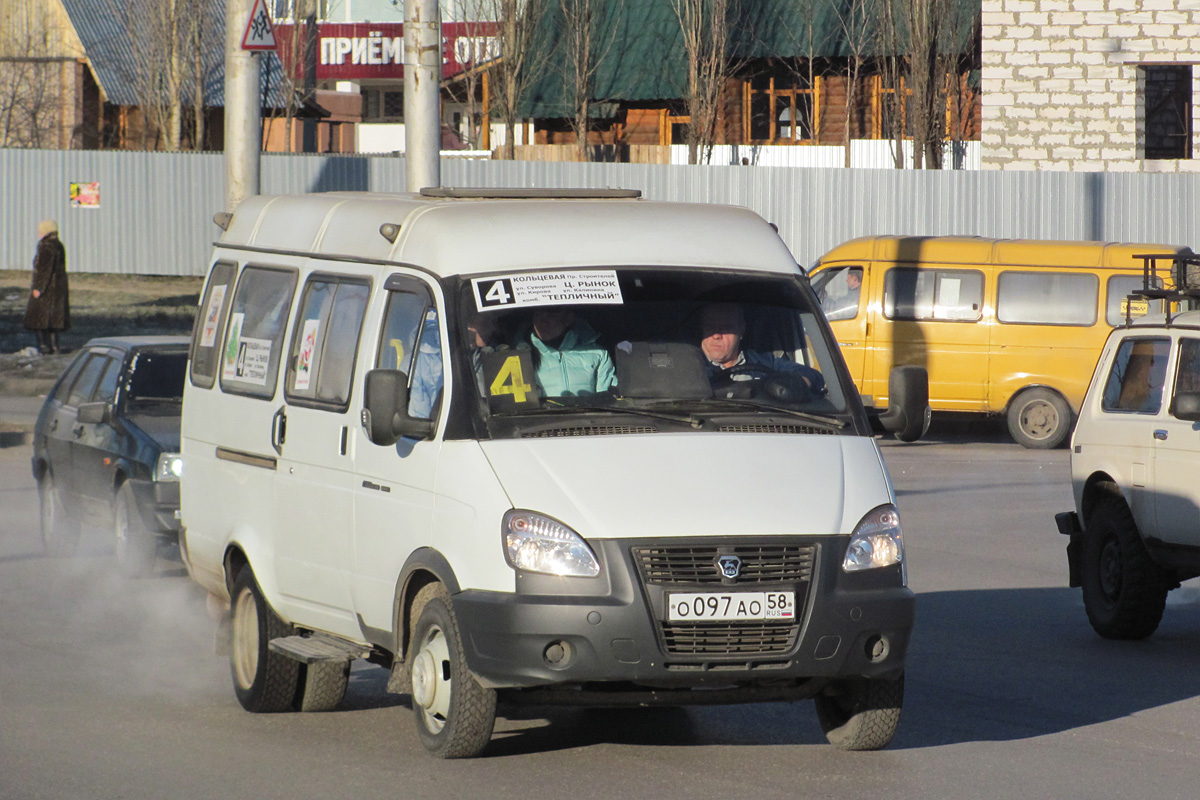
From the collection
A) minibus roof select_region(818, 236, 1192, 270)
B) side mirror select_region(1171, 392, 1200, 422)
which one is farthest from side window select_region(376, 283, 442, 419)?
minibus roof select_region(818, 236, 1192, 270)

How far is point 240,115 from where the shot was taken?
15438 mm

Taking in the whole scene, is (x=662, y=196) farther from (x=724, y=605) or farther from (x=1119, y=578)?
(x=724, y=605)

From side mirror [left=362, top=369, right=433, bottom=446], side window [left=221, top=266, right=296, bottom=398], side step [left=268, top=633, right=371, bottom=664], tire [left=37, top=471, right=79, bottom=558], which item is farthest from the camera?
tire [left=37, top=471, right=79, bottom=558]

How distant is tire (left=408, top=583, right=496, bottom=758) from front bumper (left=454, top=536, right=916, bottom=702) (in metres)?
0.13

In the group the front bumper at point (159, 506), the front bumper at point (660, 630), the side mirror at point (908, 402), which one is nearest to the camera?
the front bumper at point (660, 630)

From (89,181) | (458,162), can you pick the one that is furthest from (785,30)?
(89,181)

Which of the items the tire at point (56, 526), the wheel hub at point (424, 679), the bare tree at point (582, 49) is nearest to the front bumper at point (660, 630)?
the wheel hub at point (424, 679)

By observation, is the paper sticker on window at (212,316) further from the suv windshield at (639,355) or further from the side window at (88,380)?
the side window at (88,380)

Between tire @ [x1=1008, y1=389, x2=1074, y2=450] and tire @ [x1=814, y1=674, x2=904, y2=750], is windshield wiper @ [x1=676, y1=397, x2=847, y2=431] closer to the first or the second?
tire @ [x1=814, y1=674, x2=904, y2=750]

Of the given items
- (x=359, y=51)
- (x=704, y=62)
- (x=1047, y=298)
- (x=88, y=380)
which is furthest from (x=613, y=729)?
(x=359, y=51)

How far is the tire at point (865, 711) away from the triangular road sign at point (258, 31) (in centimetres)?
1002

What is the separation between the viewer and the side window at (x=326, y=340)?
6.85m

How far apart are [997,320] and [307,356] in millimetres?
13328

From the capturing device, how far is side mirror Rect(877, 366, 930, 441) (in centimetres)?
684
